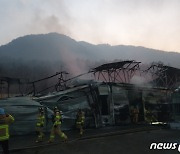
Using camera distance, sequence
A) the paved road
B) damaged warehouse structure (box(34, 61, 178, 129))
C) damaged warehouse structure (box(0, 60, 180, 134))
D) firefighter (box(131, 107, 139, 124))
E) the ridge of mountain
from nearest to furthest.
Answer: the paved road, damaged warehouse structure (box(0, 60, 180, 134)), damaged warehouse structure (box(34, 61, 178, 129)), firefighter (box(131, 107, 139, 124)), the ridge of mountain

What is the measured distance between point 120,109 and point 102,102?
1532mm

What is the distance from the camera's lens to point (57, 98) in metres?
18.6

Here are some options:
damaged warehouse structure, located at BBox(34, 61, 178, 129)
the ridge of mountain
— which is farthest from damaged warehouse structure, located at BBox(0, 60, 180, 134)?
the ridge of mountain

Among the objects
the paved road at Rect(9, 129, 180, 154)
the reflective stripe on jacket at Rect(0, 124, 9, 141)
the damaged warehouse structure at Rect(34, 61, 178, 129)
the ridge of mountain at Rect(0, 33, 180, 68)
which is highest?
the ridge of mountain at Rect(0, 33, 180, 68)

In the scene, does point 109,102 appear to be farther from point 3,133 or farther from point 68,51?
point 68,51

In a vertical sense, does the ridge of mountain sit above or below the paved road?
above

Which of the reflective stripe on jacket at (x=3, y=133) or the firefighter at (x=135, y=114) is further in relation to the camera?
the firefighter at (x=135, y=114)

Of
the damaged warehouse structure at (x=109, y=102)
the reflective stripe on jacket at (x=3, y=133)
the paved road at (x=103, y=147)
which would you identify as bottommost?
the paved road at (x=103, y=147)

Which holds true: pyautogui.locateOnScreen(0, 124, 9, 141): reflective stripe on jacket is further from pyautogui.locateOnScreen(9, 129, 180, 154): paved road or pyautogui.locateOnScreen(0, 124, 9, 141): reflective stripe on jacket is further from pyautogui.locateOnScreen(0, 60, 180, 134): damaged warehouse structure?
pyautogui.locateOnScreen(0, 60, 180, 134): damaged warehouse structure

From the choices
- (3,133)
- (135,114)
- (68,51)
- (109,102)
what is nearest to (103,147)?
(3,133)

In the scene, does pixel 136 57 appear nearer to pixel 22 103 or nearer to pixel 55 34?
pixel 55 34

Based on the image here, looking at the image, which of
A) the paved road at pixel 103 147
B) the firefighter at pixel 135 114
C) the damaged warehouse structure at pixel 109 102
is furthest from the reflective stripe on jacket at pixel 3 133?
the firefighter at pixel 135 114

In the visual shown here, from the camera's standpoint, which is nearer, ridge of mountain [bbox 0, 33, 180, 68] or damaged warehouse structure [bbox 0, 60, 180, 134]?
damaged warehouse structure [bbox 0, 60, 180, 134]

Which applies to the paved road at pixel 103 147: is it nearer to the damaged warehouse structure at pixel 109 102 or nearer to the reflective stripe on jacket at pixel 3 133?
the reflective stripe on jacket at pixel 3 133
